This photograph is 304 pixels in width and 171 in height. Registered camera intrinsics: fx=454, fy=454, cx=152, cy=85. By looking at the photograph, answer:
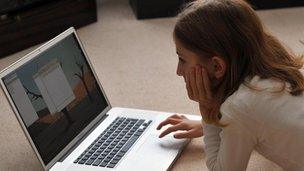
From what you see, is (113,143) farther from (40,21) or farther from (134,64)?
(40,21)

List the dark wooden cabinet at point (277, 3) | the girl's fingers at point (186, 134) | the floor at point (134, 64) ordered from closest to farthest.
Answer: the girl's fingers at point (186, 134) < the floor at point (134, 64) < the dark wooden cabinet at point (277, 3)

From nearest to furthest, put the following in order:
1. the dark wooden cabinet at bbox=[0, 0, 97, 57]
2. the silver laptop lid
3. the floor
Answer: the silver laptop lid → the floor → the dark wooden cabinet at bbox=[0, 0, 97, 57]

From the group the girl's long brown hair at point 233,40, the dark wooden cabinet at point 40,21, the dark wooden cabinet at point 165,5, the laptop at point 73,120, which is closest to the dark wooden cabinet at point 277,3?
the dark wooden cabinet at point 165,5

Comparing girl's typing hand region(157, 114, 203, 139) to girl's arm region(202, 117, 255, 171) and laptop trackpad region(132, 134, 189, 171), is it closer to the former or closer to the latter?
laptop trackpad region(132, 134, 189, 171)

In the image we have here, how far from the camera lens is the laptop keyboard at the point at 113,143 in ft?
3.74

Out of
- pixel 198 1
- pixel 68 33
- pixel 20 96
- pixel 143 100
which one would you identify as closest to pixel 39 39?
pixel 143 100

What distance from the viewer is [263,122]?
2.98 feet

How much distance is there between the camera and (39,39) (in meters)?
2.33

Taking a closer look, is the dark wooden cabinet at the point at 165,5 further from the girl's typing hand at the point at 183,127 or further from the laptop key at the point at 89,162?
the laptop key at the point at 89,162

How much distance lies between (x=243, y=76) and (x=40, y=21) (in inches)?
63.7

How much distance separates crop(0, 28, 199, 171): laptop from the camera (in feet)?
3.59

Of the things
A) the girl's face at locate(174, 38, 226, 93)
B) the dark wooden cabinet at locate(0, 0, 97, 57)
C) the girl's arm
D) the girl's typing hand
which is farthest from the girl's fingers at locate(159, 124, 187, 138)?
the dark wooden cabinet at locate(0, 0, 97, 57)

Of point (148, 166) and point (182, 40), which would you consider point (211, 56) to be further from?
point (148, 166)

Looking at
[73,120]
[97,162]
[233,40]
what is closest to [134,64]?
[73,120]
